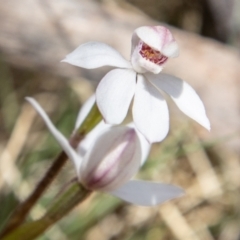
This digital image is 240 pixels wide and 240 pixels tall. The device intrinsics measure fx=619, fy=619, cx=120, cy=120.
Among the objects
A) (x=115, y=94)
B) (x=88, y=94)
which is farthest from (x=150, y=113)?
(x=88, y=94)

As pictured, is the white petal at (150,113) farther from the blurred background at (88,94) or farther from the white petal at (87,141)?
the blurred background at (88,94)

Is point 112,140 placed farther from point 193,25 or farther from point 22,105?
point 193,25

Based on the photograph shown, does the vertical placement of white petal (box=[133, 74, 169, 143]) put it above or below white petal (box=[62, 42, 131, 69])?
below

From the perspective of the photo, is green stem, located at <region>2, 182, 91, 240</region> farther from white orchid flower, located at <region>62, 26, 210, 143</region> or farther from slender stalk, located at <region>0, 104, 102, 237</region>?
white orchid flower, located at <region>62, 26, 210, 143</region>

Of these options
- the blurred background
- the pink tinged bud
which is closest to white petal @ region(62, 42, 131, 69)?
the pink tinged bud

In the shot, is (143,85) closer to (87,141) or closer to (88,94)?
(87,141)

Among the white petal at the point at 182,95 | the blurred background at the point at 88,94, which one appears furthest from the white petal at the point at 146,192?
the blurred background at the point at 88,94

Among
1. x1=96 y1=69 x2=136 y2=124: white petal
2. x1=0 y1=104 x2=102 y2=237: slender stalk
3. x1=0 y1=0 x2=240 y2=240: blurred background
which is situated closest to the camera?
x1=96 y1=69 x2=136 y2=124: white petal
